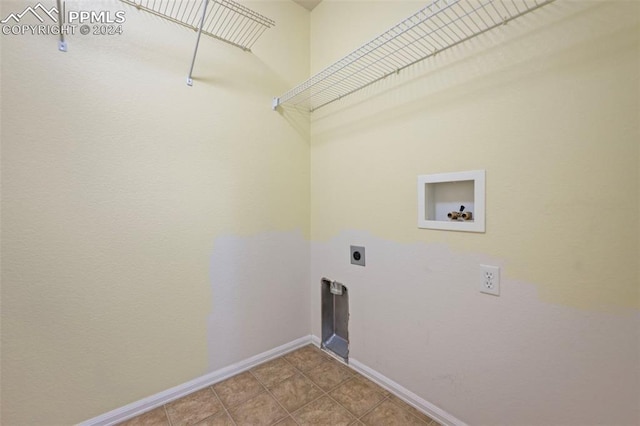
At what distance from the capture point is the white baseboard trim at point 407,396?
4.38 feet

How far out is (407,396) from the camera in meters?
1.49

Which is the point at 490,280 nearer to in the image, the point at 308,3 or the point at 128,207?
the point at 128,207

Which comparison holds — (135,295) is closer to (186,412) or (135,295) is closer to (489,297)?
(186,412)

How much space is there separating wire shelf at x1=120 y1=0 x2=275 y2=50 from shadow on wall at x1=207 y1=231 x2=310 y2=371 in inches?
50.8

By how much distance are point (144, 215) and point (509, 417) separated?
79.2 inches

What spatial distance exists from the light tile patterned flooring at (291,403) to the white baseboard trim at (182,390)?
30mm

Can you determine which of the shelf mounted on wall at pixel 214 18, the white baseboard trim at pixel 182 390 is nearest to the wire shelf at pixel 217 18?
the shelf mounted on wall at pixel 214 18

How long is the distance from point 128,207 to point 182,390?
112cm

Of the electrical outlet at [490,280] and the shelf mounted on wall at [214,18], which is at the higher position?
the shelf mounted on wall at [214,18]

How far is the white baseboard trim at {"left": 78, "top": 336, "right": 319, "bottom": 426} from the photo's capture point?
1.35 meters

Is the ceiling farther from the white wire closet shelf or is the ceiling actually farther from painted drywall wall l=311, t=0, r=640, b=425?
the white wire closet shelf
